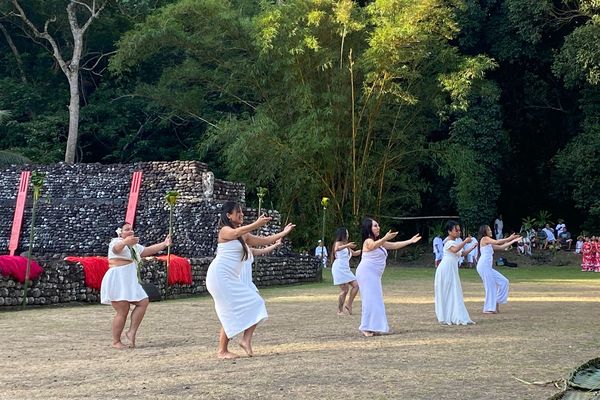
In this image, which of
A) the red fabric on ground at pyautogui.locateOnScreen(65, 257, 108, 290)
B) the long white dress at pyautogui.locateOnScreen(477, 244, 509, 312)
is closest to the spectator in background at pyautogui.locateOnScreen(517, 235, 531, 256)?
the long white dress at pyautogui.locateOnScreen(477, 244, 509, 312)

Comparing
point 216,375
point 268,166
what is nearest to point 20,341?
point 216,375

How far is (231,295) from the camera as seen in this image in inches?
345

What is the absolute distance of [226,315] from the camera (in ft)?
28.7

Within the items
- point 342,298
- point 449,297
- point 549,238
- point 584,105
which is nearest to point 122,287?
point 449,297

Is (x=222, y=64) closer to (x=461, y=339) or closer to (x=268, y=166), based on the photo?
(x=268, y=166)

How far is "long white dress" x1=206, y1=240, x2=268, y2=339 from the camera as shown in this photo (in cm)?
874

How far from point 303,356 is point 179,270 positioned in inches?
433

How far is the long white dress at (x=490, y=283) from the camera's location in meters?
14.8

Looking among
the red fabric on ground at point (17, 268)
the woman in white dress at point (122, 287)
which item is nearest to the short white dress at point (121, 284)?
the woman in white dress at point (122, 287)

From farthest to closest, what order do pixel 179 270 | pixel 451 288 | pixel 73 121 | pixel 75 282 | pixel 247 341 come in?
pixel 73 121 < pixel 179 270 < pixel 75 282 < pixel 451 288 < pixel 247 341

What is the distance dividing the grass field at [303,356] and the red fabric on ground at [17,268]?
66 centimetres

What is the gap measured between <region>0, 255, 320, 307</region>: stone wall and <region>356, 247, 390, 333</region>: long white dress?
7077mm

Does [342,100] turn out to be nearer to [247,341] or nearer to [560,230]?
[560,230]

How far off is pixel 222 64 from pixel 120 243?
26956 millimetres
